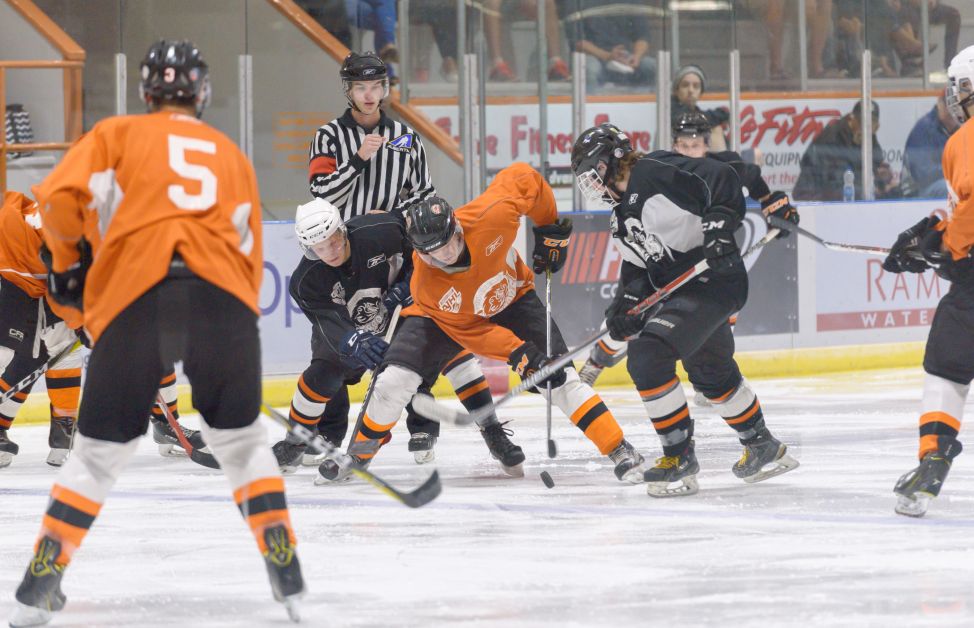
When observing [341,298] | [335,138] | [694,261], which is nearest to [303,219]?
[341,298]

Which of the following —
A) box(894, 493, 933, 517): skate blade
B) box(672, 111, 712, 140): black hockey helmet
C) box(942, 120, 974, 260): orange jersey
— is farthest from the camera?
box(672, 111, 712, 140): black hockey helmet

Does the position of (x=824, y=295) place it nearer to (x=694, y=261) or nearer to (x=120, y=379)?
(x=694, y=261)

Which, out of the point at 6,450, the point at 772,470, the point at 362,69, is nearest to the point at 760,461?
the point at 772,470

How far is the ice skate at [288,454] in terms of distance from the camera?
181 inches

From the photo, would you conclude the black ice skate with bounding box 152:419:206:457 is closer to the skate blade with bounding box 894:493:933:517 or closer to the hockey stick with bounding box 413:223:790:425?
the hockey stick with bounding box 413:223:790:425

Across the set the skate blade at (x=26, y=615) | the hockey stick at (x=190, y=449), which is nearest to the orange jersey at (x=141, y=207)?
the skate blade at (x=26, y=615)

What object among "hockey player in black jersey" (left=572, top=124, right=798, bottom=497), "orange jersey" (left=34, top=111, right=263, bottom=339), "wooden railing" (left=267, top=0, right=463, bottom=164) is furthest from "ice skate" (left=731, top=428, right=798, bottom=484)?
"wooden railing" (left=267, top=0, right=463, bottom=164)

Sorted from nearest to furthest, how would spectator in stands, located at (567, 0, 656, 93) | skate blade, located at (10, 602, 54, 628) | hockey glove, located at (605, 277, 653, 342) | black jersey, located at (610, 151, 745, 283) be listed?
skate blade, located at (10, 602, 54, 628) → black jersey, located at (610, 151, 745, 283) → hockey glove, located at (605, 277, 653, 342) → spectator in stands, located at (567, 0, 656, 93)

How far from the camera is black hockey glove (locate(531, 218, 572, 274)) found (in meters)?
4.39

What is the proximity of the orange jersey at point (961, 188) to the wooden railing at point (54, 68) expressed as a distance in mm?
3777

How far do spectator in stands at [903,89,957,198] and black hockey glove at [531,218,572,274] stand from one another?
12.8 ft

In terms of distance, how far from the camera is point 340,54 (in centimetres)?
686

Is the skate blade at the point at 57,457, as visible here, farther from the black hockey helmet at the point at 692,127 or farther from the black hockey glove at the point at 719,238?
the black hockey helmet at the point at 692,127

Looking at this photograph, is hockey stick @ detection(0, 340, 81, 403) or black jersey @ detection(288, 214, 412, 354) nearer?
black jersey @ detection(288, 214, 412, 354)
